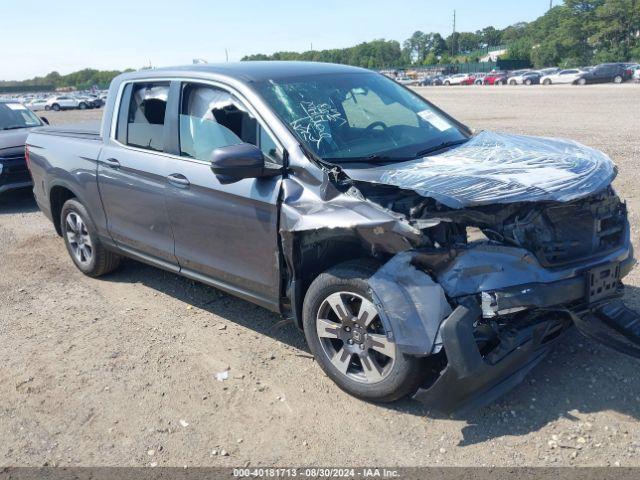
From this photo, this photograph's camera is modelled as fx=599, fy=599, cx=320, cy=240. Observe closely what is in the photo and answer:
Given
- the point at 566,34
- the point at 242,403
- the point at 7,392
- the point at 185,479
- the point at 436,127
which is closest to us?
the point at 185,479

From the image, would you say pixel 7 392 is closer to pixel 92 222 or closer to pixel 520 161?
pixel 92 222

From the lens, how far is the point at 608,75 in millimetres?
45500

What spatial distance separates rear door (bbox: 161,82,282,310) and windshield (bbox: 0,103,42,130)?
285 inches

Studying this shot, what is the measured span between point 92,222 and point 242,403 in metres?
2.69

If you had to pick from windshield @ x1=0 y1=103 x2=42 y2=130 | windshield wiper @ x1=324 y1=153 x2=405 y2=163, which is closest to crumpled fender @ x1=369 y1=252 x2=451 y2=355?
windshield wiper @ x1=324 y1=153 x2=405 y2=163

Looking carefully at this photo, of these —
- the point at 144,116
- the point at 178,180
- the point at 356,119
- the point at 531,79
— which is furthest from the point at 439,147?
the point at 531,79

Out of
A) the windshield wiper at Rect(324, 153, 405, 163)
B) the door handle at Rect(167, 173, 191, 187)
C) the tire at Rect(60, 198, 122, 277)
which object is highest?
the windshield wiper at Rect(324, 153, 405, 163)

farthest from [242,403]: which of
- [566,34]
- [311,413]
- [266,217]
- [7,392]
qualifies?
[566,34]

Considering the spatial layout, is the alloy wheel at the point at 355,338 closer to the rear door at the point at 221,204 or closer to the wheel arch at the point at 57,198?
the rear door at the point at 221,204

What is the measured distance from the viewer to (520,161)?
3564 mm

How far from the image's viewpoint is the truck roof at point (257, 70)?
4.23m

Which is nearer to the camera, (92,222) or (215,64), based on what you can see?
(215,64)

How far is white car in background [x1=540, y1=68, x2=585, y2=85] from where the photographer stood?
160 feet

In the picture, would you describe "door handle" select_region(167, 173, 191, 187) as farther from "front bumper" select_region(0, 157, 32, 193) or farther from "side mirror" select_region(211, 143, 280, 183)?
"front bumper" select_region(0, 157, 32, 193)
